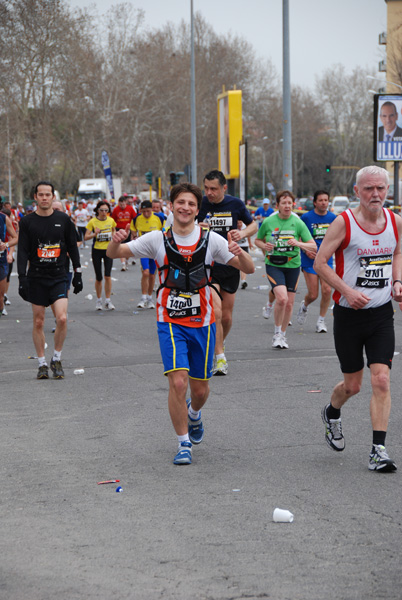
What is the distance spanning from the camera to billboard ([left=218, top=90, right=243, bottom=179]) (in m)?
23.9

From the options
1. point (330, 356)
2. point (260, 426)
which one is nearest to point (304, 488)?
point (260, 426)

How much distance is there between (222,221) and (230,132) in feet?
48.8

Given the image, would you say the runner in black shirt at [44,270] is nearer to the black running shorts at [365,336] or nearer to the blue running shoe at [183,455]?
the blue running shoe at [183,455]

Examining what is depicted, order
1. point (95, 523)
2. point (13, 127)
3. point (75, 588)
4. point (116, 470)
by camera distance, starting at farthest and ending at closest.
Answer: point (13, 127)
point (116, 470)
point (95, 523)
point (75, 588)

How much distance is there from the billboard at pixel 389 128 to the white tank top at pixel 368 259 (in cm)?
1856

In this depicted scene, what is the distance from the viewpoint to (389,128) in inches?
949

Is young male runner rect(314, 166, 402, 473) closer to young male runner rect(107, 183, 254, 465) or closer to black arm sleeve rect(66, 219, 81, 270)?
young male runner rect(107, 183, 254, 465)

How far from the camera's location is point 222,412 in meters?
7.55

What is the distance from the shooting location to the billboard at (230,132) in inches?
940

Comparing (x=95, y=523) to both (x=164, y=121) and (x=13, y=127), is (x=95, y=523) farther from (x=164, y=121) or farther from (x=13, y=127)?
(x=164, y=121)

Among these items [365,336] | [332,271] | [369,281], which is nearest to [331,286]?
[332,271]

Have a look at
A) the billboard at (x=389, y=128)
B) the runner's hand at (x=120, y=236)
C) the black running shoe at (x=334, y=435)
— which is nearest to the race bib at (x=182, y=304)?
the runner's hand at (x=120, y=236)

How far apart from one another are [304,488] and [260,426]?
171 centimetres

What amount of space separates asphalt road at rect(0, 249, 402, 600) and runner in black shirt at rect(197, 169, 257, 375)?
43 centimetres
